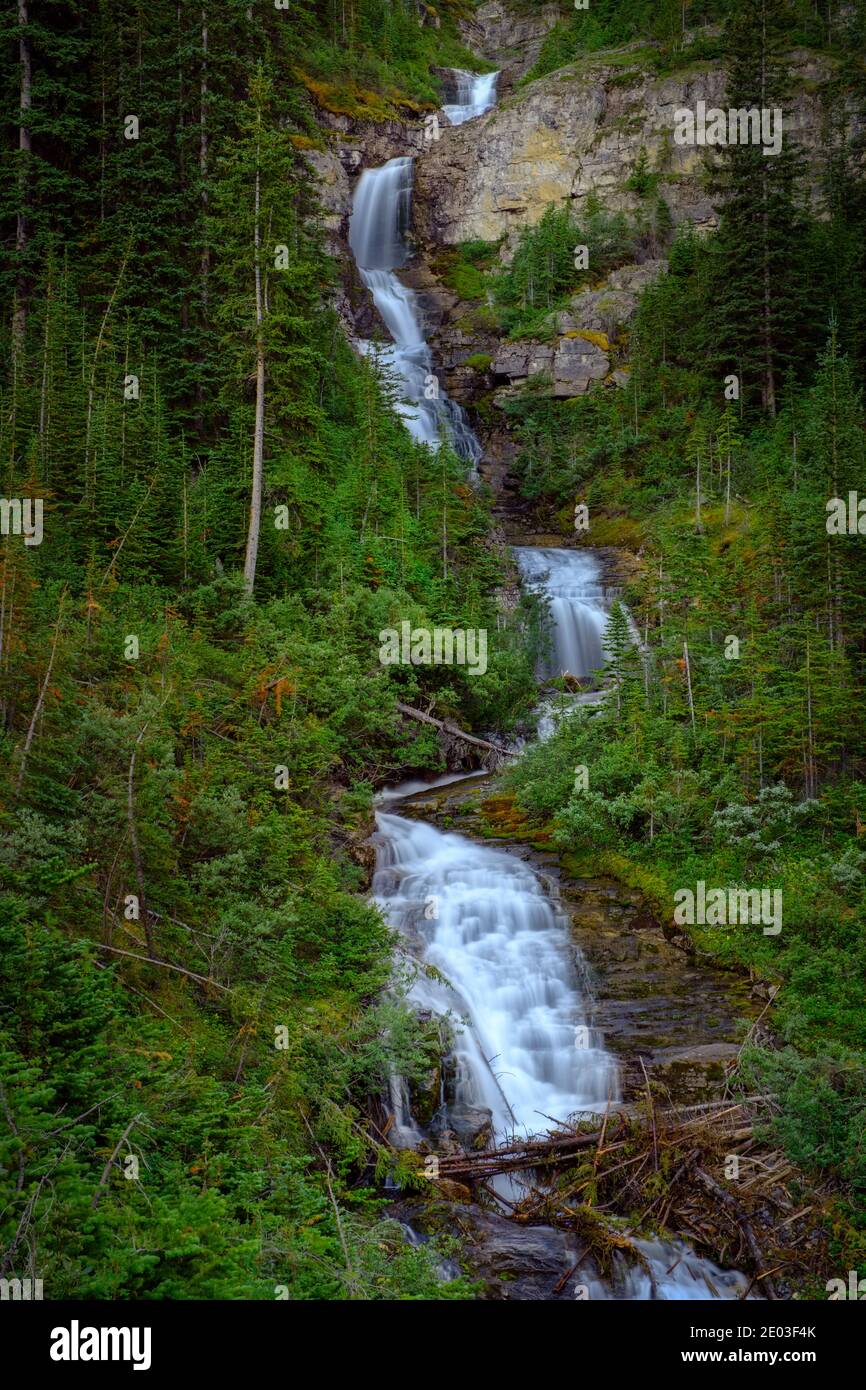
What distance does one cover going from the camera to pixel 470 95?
189ft

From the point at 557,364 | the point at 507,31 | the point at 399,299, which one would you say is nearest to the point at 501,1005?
the point at 557,364

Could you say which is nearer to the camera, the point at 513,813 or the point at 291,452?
the point at 513,813

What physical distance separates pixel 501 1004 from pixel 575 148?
164ft

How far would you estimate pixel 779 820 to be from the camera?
15.6m

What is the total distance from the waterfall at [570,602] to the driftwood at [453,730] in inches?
177

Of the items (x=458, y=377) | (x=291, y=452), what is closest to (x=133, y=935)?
(x=291, y=452)

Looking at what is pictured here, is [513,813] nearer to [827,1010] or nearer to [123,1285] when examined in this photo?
[827,1010]

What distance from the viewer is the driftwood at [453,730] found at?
21.0 metres

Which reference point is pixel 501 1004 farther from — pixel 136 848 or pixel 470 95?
pixel 470 95

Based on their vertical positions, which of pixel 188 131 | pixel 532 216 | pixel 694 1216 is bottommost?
pixel 694 1216

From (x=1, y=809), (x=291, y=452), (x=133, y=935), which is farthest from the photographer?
(x=291, y=452)

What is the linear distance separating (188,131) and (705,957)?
24.7 metres

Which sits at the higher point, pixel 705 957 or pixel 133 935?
pixel 133 935
